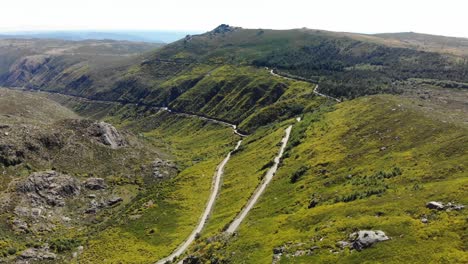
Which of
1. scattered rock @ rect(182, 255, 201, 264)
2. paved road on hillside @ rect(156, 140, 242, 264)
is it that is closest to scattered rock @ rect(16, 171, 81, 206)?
paved road on hillside @ rect(156, 140, 242, 264)

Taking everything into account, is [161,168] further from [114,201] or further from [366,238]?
[366,238]

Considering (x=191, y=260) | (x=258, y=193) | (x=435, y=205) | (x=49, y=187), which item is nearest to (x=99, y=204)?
(x=49, y=187)

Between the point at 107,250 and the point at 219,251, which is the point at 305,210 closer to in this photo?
the point at 219,251

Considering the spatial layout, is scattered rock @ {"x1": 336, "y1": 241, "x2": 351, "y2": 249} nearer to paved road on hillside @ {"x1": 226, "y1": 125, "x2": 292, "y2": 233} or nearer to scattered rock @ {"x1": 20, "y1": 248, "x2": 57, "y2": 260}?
paved road on hillside @ {"x1": 226, "y1": 125, "x2": 292, "y2": 233}

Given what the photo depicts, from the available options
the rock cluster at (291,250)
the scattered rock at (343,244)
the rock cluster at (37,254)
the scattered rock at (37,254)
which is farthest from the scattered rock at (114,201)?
the scattered rock at (343,244)

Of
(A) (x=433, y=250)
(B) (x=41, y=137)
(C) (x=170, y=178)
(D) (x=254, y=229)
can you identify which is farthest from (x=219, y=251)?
(B) (x=41, y=137)

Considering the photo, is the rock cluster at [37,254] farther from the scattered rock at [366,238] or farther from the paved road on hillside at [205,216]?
the scattered rock at [366,238]
